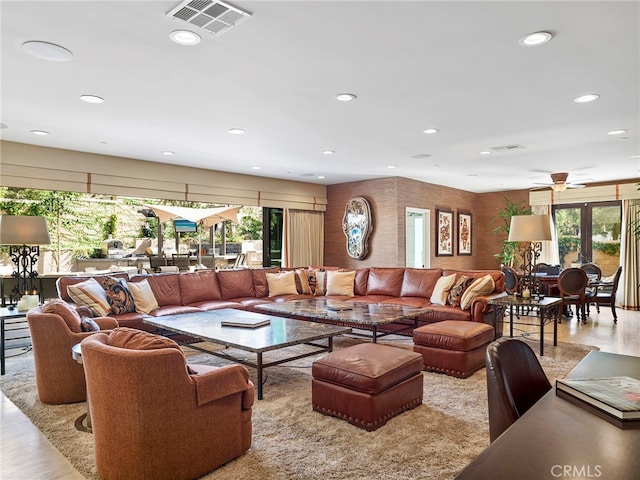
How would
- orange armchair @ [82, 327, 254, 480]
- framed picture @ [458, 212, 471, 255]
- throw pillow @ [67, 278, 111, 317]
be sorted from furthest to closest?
1. framed picture @ [458, 212, 471, 255]
2. throw pillow @ [67, 278, 111, 317]
3. orange armchair @ [82, 327, 254, 480]

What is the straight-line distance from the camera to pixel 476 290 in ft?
16.4

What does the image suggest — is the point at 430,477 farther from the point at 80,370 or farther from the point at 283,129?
the point at 283,129

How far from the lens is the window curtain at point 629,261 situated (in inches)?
322

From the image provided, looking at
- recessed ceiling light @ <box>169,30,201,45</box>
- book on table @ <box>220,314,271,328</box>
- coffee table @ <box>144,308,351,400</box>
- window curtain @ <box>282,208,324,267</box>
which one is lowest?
coffee table @ <box>144,308,351,400</box>

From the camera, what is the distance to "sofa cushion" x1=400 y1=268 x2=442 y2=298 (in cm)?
589

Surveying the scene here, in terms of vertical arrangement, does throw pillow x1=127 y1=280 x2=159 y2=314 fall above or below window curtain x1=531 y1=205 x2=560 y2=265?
below

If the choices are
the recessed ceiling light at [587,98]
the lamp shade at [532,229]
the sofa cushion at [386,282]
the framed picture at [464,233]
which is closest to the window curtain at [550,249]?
the framed picture at [464,233]

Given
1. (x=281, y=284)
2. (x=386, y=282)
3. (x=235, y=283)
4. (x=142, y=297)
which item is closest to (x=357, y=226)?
(x=386, y=282)

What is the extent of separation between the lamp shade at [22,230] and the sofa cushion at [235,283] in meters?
2.34

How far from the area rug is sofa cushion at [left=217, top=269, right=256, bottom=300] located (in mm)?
2533

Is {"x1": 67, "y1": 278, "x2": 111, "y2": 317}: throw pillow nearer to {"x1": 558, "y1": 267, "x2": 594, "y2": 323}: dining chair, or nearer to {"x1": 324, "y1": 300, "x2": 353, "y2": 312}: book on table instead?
{"x1": 324, "y1": 300, "x2": 353, "y2": 312}: book on table

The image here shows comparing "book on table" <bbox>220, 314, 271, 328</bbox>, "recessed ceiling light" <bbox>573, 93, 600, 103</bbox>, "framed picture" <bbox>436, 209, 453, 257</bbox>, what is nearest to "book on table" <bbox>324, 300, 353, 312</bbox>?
"book on table" <bbox>220, 314, 271, 328</bbox>

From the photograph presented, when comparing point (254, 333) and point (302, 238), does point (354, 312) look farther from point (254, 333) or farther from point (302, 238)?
point (302, 238)

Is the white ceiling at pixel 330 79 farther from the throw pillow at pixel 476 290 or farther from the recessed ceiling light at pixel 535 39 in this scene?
the throw pillow at pixel 476 290
